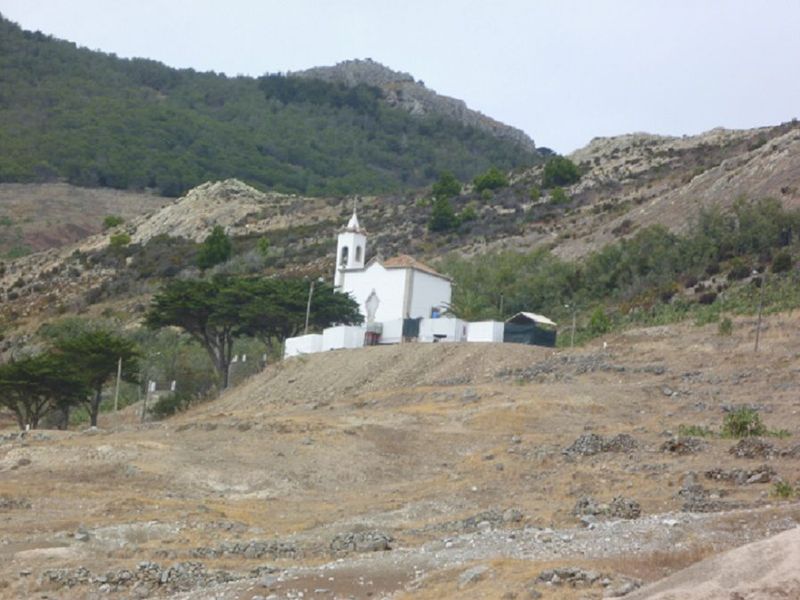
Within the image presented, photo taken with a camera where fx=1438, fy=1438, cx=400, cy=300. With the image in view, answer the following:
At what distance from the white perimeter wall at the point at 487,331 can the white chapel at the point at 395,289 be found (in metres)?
4.14

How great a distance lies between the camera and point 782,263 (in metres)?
→ 52.9

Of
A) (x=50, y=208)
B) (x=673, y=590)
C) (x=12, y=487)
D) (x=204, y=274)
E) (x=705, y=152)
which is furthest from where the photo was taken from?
(x=50, y=208)

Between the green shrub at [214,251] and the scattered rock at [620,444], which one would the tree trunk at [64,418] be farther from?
the green shrub at [214,251]

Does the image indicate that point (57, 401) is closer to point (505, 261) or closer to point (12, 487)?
point (12, 487)

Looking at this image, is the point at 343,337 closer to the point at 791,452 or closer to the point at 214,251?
the point at 791,452

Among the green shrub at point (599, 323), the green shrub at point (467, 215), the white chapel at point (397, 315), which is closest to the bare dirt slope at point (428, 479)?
the white chapel at point (397, 315)

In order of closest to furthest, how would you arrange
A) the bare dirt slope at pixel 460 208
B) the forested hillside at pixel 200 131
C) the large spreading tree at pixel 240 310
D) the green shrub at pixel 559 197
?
the large spreading tree at pixel 240 310
the bare dirt slope at pixel 460 208
the green shrub at pixel 559 197
the forested hillside at pixel 200 131

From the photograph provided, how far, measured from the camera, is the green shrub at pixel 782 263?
172 ft

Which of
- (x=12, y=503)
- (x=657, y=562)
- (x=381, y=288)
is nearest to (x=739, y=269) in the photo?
(x=381, y=288)

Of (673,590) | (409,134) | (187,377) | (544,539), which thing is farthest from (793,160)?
(409,134)

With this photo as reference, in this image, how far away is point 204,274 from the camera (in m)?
80.4

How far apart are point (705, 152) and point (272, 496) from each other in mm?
68386

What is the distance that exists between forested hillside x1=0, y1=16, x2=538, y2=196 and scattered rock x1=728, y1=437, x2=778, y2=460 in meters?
101

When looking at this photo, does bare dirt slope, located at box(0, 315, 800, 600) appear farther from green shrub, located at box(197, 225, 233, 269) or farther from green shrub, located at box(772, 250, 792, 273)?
green shrub, located at box(197, 225, 233, 269)
